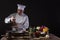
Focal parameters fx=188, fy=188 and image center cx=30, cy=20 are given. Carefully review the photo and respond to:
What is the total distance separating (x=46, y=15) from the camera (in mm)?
5355

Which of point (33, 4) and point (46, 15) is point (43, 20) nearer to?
point (46, 15)

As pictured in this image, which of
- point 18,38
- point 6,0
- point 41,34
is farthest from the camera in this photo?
point 6,0

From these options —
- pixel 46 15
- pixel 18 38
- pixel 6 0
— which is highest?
pixel 6 0

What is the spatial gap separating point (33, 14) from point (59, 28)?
874 mm

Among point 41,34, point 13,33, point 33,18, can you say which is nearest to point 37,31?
→ point 41,34

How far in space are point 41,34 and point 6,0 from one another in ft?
6.91

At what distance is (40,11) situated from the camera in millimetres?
5332

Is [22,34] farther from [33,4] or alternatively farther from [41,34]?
[33,4]

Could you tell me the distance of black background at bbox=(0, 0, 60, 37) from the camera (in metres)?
5.16

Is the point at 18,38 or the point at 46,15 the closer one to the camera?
the point at 18,38

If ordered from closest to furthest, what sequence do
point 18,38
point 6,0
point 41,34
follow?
point 18,38 < point 41,34 < point 6,0

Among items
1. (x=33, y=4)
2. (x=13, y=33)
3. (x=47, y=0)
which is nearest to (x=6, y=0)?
(x=33, y=4)

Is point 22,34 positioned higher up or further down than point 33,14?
further down

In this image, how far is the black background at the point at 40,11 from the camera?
5160 millimetres
